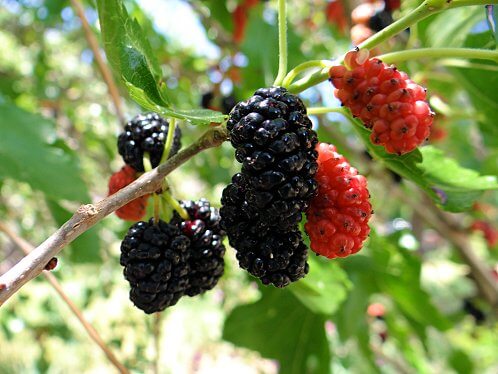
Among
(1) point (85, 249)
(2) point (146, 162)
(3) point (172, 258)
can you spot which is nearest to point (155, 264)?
(3) point (172, 258)


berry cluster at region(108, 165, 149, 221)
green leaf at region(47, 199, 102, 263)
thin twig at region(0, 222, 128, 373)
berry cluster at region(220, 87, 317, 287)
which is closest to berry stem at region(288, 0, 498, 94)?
berry cluster at region(220, 87, 317, 287)

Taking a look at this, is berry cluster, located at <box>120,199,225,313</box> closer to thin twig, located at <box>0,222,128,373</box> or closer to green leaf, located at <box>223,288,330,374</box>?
thin twig, located at <box>0,222,128,373</box>

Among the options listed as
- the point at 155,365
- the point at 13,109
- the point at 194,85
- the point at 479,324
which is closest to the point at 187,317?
the point at 194,85

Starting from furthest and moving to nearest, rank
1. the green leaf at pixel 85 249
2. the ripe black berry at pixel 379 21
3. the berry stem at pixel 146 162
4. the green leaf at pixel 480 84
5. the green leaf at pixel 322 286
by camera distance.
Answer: the green leaf at pixel 85 249, the ripe black berry at pixel 379 21, the green leaf at pixel 480 84, the green leaf at pixel 322 286, the berry stem at pixel 146 162

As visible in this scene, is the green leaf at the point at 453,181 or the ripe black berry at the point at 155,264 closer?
the ripe black berry at the point at 155,264

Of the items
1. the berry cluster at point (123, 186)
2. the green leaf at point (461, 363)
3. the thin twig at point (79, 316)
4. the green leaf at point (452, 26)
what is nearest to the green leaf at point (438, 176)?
the berry cluster at point (123, 186)

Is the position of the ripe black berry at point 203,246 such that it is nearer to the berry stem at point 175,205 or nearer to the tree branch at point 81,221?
the berry stem at point 175,205
